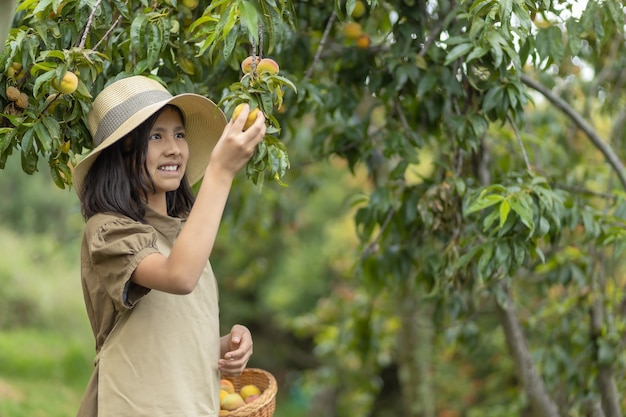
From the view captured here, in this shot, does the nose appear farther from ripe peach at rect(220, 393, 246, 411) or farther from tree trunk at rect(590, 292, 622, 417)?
tree trunk at rect(590, 292, 622, 417)

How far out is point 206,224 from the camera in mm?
1604

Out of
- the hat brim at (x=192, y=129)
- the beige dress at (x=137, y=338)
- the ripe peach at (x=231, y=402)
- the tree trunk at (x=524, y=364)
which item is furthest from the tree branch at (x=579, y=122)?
the beige dress at (x=137, y=338)

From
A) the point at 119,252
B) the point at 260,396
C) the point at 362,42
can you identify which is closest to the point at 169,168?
the point at 119,252

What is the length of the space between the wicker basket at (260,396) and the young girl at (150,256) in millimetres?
84

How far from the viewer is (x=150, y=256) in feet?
5.43

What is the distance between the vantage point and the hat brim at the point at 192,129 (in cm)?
182

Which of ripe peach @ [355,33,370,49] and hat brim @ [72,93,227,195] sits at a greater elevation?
ripe peach @ [355,33,370,49]

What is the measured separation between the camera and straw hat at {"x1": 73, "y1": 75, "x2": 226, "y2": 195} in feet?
6.00

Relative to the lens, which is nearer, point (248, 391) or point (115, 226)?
point (115, 226)

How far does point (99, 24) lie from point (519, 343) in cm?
231

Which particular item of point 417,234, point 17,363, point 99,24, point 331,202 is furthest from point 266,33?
point 331,202

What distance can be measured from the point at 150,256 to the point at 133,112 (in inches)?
A: 15.0

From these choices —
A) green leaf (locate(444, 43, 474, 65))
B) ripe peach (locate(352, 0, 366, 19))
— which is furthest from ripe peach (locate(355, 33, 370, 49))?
green leaf (locate(444, 43, 474, 65))

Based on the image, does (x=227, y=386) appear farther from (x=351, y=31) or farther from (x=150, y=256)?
(x=351, y=31)
